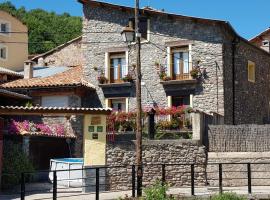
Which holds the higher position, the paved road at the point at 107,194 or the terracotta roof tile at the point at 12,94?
the terracotta roof tile at the point at 12,94

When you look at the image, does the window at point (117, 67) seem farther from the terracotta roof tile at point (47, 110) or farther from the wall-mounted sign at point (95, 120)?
the terracotta roof tile at point (47, 110)

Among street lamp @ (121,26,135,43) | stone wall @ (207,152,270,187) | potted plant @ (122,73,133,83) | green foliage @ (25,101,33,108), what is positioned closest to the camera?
street lamp @ (121,26,135,43)

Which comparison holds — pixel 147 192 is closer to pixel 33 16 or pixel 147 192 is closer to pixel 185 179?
pixel 185 179

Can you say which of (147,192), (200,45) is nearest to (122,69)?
(200,45)

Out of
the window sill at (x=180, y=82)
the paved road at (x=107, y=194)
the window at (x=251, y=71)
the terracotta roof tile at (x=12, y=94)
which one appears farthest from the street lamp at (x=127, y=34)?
the window at (x=251, y=71)

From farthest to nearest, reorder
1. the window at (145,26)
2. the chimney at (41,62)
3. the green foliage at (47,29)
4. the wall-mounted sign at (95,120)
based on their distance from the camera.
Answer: the green foliage at (47,29) < the chimney at (41,62) < the window at (145,26) < the wall-mounted sign at (95,120)

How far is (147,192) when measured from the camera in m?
14.7

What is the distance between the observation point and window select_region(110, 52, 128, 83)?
2998 centimetres

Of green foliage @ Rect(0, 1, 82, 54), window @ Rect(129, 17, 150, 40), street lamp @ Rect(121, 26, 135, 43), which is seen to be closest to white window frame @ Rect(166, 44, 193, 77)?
window @ Rect(129, 17, 150, 40)

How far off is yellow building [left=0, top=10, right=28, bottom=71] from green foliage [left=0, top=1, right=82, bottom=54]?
9.75m

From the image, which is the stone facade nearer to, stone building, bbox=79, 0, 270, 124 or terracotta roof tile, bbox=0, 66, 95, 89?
terracotta roof tile, bbox=0, 66, 95, 89

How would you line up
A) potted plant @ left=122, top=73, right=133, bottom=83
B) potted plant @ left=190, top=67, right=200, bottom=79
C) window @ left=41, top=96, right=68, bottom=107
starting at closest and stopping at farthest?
potted plant @ left=190, top=67, right=200, bottom=79 → window @ left=41, top=96, right=68, bottom=107 → potted plant @ left=122, top=73, right=133, bottom=83

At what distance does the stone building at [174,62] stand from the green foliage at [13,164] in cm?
913

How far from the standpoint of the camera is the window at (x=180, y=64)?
93.2ft
